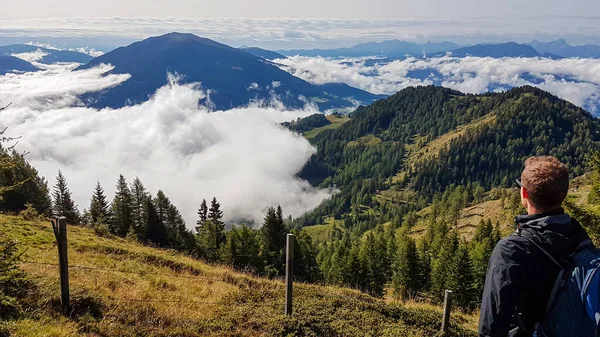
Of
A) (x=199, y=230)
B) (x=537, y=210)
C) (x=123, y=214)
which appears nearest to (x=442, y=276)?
(x=199, y=230)

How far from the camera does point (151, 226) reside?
60.2 m

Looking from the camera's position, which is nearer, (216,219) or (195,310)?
(195,310)

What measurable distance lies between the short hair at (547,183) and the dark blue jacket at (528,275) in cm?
15

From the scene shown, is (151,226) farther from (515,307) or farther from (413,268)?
(515,307)

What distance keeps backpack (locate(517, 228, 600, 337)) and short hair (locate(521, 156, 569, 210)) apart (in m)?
0.55

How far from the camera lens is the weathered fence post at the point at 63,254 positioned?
9719 mm

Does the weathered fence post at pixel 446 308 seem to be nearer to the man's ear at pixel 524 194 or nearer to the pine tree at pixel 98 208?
the man's ear at pixel 524 194

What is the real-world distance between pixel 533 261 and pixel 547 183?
0.92 metres

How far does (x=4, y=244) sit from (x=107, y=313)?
341cm

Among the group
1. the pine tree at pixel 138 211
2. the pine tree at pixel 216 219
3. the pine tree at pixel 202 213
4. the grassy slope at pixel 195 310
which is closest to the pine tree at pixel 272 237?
the pine tree at pixel 216 219

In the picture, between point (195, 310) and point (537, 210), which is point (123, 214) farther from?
point (537, 210)

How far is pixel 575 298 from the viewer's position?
12.6 ft

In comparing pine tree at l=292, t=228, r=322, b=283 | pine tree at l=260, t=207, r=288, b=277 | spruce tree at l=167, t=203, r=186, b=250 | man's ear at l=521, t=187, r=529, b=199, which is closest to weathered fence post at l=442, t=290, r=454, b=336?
man's ear at l=521, t=187, r=529, b=199

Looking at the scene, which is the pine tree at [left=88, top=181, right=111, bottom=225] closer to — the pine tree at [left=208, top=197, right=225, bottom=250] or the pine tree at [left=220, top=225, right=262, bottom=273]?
the pine tree at [left=208, top=197, right=225, bottom=250]
